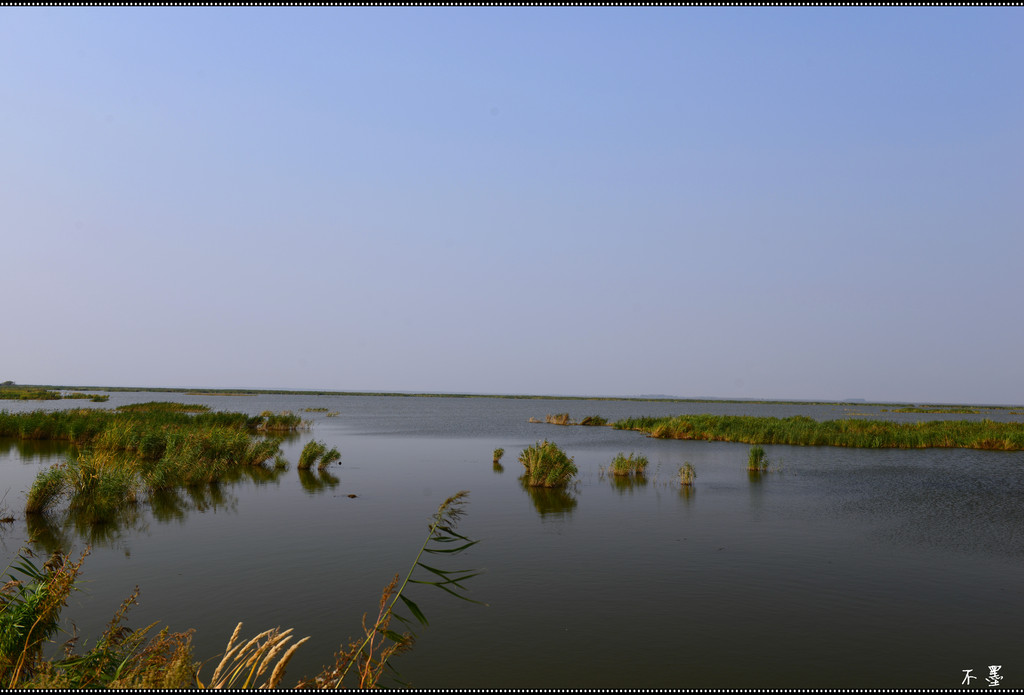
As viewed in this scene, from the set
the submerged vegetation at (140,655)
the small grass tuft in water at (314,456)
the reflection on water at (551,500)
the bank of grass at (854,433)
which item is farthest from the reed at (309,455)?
the bank of grass at (854,433)

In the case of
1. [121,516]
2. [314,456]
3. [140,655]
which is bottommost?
[121,516]

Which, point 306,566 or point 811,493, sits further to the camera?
point 811,493

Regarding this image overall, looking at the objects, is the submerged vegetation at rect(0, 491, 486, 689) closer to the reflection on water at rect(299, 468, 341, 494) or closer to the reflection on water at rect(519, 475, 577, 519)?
the reflection on water at rect(519, 475, 577, 519)

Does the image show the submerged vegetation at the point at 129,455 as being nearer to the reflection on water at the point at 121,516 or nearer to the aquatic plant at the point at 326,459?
the reflection on water at the point at 121,516

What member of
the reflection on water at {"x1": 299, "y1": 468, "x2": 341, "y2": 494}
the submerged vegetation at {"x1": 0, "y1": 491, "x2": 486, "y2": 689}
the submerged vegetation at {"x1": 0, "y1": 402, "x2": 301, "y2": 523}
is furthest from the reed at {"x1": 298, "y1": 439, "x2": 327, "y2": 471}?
the submerged vegetation at {"x1": 0, "y1": 491, "x2": 486, "y2": 689}

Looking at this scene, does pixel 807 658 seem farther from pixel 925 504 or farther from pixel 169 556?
pixel 925 504

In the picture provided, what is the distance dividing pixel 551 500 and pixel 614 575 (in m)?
9.30

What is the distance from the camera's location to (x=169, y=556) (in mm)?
15047

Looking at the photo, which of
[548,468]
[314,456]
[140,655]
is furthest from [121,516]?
[548,468]

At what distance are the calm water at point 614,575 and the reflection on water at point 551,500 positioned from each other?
0.47 feet

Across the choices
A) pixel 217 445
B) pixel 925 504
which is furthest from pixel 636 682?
pixel 217 445

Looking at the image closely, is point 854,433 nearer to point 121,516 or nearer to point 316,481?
point 316,481

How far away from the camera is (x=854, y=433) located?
152 feet

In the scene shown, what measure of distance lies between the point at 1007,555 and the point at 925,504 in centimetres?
719
